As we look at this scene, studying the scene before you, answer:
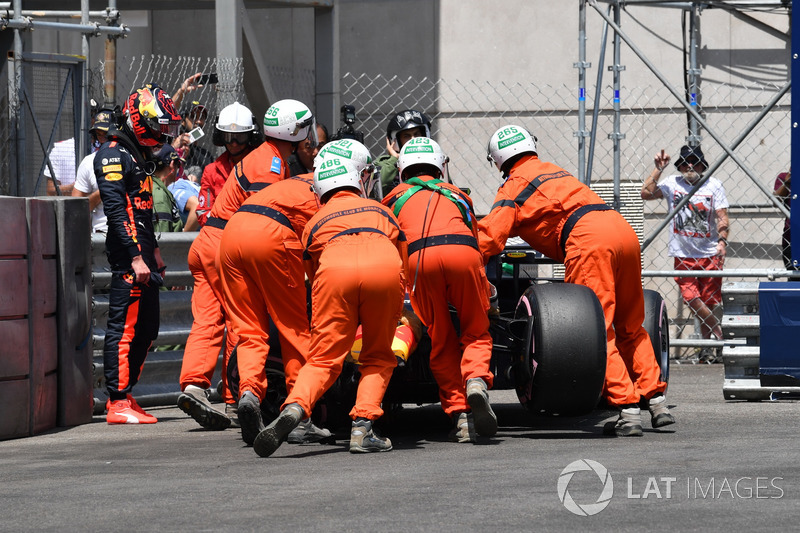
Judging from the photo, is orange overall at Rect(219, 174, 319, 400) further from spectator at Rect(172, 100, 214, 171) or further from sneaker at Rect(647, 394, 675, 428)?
spectator at Rect(172, 100, 214, 171)

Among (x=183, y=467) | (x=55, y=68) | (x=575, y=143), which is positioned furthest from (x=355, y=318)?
(x=575, y=143)

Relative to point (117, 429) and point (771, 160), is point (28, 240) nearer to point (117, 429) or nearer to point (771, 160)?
point (117, 429)

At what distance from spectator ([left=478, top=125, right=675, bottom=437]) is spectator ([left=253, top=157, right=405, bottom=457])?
83 cm

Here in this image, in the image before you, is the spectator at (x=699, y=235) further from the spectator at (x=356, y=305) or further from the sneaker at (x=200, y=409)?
the spectator at (x=356, y=305)

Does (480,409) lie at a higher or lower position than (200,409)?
higher

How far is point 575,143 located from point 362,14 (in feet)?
8.45

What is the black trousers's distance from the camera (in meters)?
8.16

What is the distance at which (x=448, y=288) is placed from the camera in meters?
6.91

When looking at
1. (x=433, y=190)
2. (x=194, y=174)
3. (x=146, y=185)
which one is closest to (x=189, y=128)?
(x=194, y=174)

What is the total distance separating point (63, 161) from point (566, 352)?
512 cm

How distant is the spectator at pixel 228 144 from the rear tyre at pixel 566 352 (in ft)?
8.68

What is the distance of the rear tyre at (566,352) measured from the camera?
260 inches

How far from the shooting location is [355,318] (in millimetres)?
6523

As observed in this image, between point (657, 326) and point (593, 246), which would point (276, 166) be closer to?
point (593, 246)
